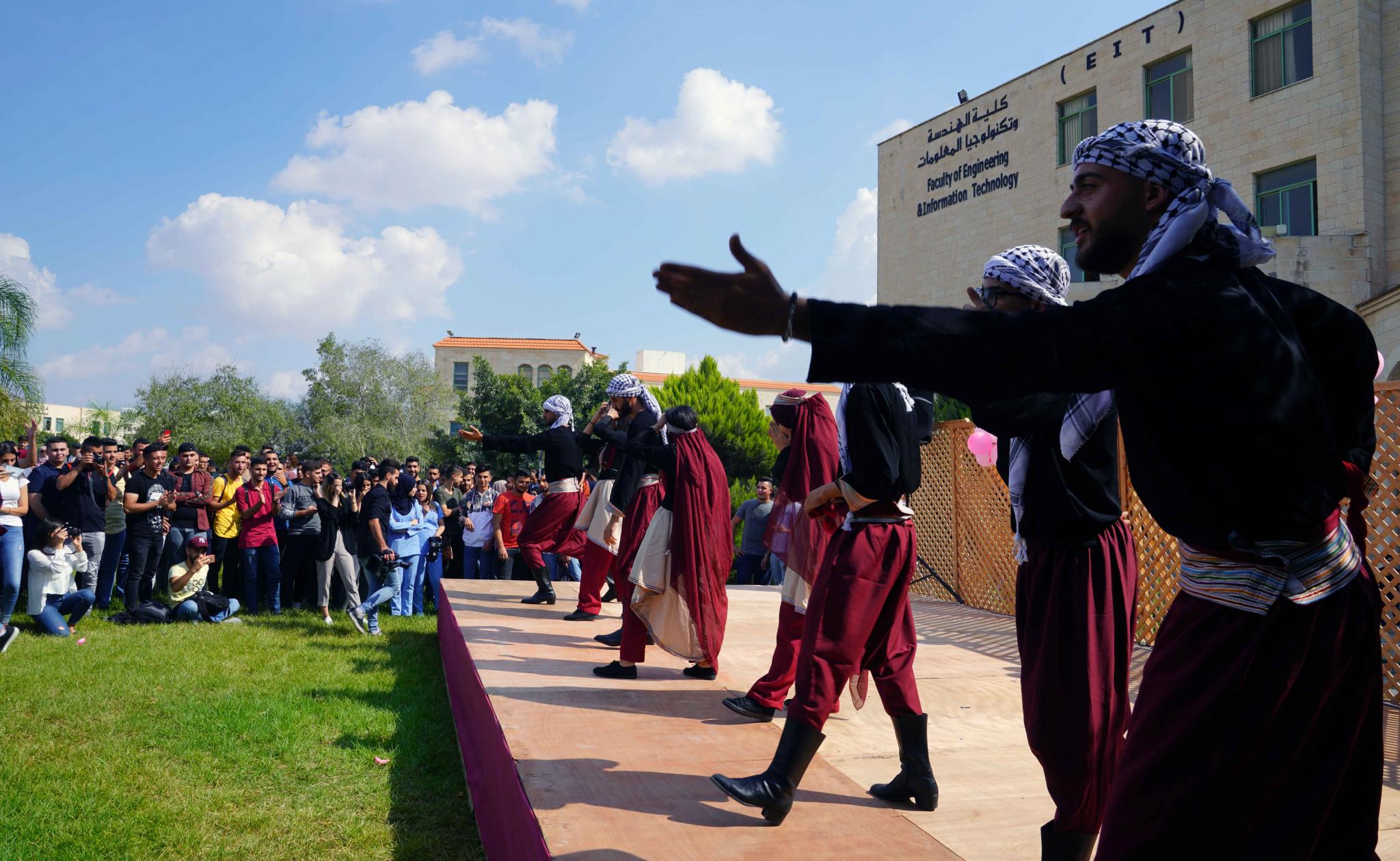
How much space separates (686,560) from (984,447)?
2.18 meters

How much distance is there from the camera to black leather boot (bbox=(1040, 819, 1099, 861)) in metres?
2.34

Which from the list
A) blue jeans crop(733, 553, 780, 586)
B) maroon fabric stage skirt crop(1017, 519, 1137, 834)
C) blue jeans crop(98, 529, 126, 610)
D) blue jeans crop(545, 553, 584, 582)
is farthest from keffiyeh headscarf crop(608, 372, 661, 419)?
blue jeans crop(733, 553, 780, 586)

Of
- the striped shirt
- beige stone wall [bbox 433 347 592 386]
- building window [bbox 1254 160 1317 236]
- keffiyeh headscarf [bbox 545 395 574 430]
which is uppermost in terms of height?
beige stone wall [bbox 433 347 592 386]

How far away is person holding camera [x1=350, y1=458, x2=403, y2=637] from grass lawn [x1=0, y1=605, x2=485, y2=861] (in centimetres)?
89

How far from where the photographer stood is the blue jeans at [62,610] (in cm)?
809

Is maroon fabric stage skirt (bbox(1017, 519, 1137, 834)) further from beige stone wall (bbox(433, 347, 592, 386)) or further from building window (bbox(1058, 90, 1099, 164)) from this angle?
beige stone wall (bbox(433, 347, 592, 386))

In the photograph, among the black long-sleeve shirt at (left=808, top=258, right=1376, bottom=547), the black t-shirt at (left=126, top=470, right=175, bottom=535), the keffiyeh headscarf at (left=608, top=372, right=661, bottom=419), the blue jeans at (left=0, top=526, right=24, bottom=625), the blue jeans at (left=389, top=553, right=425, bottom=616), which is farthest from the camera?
the blue jeans at (left=389, top=553, right=425, bottom=616)

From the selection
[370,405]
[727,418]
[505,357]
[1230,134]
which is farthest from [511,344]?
[1230,134]

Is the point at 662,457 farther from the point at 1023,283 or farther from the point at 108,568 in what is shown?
the point at 108,568

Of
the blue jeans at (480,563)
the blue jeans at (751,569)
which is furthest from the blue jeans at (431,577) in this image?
the blue jeans at (751,569)

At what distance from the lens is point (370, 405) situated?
48156 millimetres

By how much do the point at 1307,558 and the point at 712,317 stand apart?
3.26ft

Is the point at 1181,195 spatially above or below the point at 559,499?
above

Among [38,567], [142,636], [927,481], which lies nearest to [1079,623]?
[142,636]
